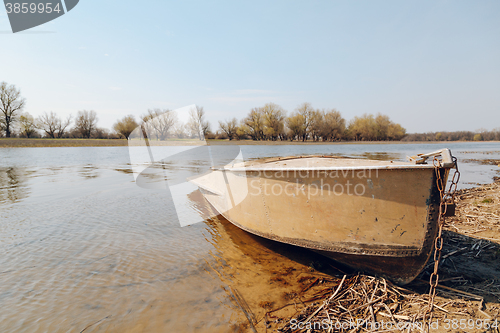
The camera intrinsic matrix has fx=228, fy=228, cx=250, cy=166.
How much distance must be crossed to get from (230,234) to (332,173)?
9.29 feet

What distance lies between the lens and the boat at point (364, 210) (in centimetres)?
252

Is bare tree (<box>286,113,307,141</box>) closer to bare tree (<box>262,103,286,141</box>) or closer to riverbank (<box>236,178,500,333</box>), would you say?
bare tree (<box>262,103,286,141</box>)

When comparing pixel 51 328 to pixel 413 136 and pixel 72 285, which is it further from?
pixel 413 136

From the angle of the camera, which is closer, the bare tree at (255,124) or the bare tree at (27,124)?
the bare tree at (27,124)

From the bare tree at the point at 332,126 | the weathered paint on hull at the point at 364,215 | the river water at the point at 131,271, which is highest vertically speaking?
the bare tree at the point at 332,126

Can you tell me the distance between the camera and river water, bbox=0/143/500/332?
2.50 metres

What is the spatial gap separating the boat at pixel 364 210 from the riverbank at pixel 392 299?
28 cm

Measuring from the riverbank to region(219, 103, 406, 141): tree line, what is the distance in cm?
5482

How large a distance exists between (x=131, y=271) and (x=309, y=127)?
59.0 metres

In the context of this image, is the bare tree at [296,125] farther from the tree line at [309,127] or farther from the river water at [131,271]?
the river water at [131,271]

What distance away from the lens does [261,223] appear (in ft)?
12.2

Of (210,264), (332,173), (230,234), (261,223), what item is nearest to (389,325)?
(332,173)

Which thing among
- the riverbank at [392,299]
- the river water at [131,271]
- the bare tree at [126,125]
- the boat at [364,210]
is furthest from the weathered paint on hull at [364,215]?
the bare tree at [126,125]

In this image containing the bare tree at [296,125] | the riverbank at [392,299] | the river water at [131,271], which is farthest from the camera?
the bare tree at [296,125]
